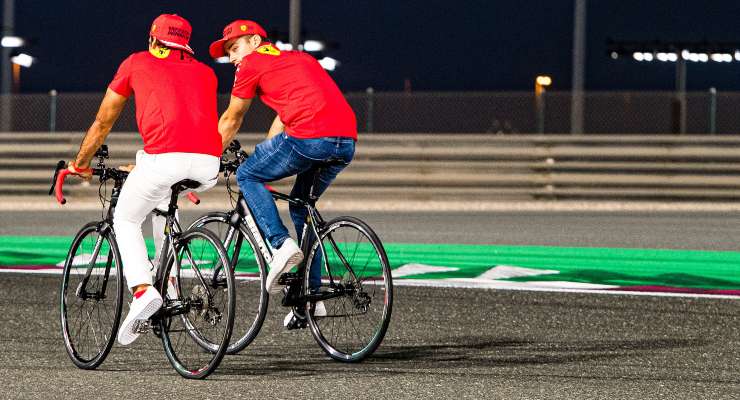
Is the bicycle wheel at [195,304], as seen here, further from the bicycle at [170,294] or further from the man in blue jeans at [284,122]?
the man in blue jeans at [284,122]

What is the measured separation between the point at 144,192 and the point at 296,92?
1.03 meters

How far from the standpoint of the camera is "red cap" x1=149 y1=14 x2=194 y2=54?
745 cm

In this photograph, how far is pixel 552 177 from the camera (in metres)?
21.5

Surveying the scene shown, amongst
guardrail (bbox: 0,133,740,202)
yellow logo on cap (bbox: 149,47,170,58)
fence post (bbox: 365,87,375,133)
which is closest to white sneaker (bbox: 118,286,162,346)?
yellow logo on cap (bbox: 149,47,170,58)

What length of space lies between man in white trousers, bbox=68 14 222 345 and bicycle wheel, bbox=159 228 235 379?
15cm

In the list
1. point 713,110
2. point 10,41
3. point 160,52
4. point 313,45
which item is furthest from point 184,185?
point 313,45

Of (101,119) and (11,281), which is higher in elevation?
(101,119)

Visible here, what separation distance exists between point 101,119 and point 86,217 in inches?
475

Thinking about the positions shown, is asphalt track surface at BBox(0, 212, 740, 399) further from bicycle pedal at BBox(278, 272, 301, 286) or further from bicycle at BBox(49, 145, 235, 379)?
bicycle pedal at BBox(278, 272, 301, 286)

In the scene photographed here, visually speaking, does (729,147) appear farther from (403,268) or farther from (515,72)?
(515,72)

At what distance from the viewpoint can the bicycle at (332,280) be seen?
7.69 meters

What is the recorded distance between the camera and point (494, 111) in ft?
78.6

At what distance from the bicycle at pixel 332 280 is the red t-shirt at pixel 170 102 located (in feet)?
1.63

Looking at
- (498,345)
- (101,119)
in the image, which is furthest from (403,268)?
(101,119)
